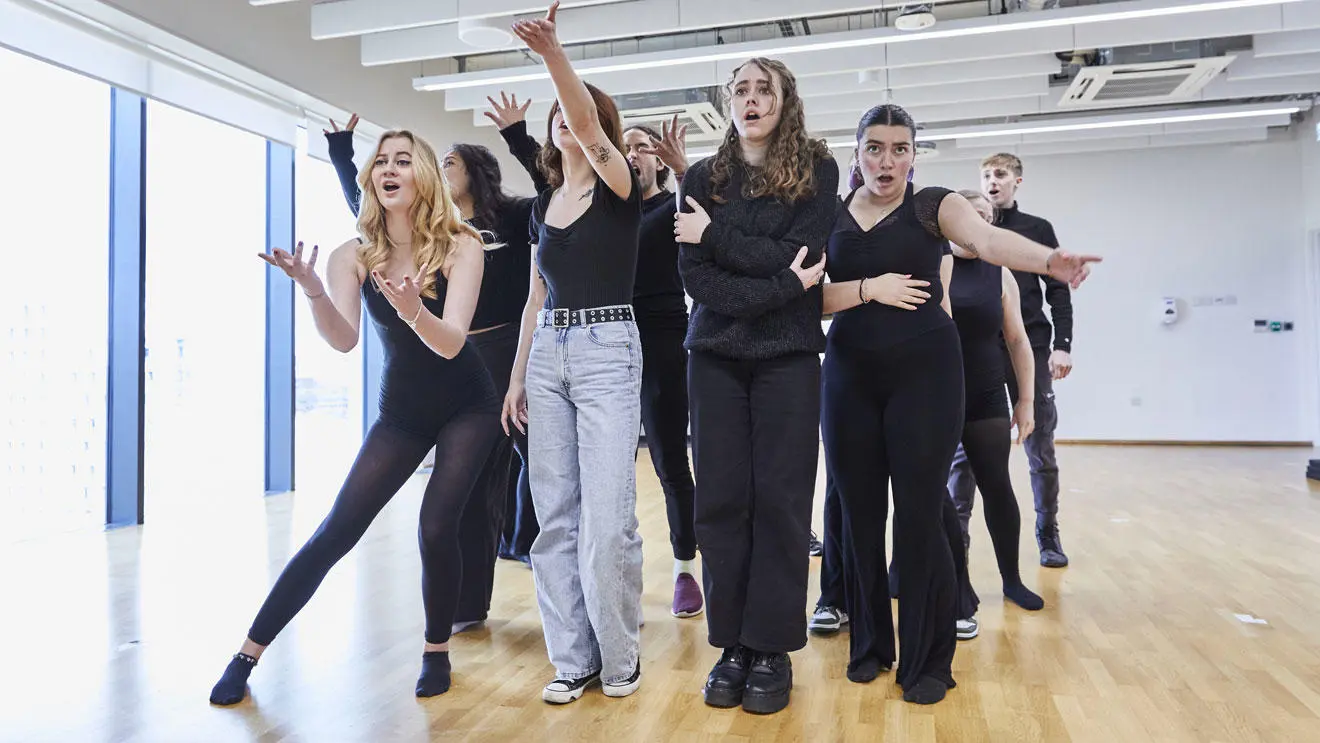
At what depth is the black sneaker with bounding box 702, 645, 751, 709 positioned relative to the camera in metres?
2.17

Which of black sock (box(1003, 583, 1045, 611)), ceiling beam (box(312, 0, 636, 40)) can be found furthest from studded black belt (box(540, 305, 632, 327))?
ceiling beam (box(312, 0, 636, 40))

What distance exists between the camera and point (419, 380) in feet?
7.65

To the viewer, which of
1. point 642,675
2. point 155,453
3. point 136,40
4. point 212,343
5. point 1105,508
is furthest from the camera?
point 212,343

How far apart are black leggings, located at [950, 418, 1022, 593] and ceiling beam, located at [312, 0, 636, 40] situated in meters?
3.53

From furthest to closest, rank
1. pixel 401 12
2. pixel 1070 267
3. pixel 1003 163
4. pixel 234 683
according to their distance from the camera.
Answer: pixel 401 12 < pixel 1003 163 < pixel 234 683 < pixel 1070 267

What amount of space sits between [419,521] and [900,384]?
116 centimetres

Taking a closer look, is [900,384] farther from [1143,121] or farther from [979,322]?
[1143,121]

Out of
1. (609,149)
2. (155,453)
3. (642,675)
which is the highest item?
(609,149)

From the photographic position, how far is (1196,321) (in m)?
9.67

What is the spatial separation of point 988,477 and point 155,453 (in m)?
5.18

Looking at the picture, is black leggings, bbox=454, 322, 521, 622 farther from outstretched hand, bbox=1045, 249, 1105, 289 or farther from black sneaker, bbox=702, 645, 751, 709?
outstretched hand, bbox=1045, 249, 1105, 289

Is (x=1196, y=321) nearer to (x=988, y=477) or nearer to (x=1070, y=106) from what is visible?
(x=1070, y=106)

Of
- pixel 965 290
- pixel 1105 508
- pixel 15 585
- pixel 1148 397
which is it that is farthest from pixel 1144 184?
pixel 15 585

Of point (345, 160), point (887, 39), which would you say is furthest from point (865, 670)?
point (887, 39)
